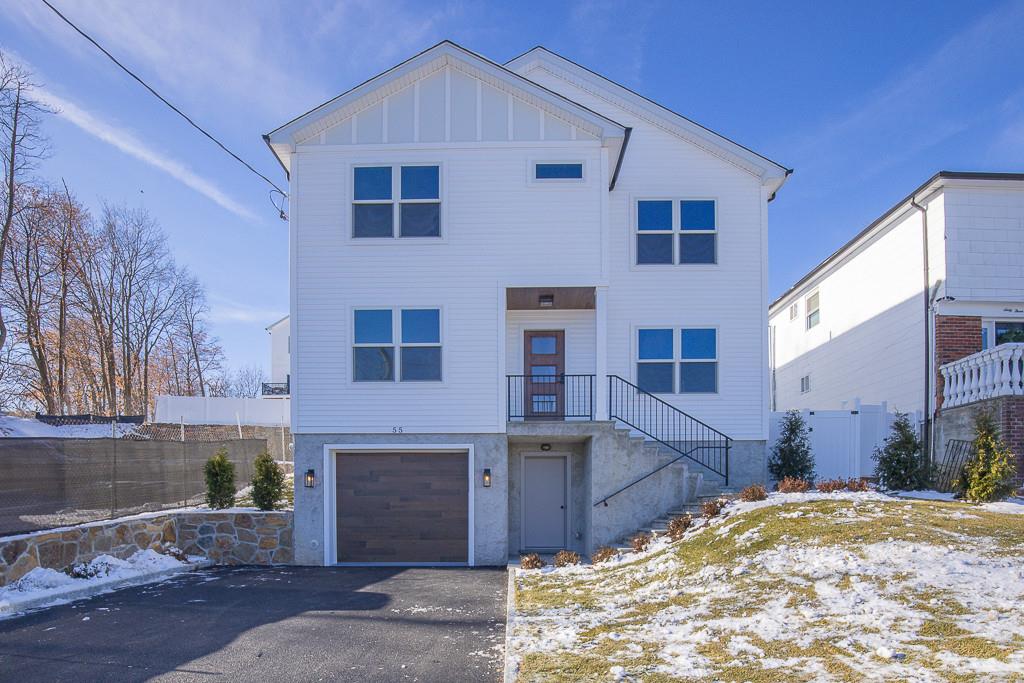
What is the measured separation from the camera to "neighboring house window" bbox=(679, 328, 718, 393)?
13477 millimetres

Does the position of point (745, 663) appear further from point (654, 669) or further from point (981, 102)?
point (981, 102)

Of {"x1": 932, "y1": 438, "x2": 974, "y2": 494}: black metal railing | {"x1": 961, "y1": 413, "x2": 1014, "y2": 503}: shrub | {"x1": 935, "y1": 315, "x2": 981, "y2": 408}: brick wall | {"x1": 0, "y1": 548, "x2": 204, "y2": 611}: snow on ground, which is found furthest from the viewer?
{"x1": 935, "y1": 315, "x2": 981, "y2": 408}: brick wall

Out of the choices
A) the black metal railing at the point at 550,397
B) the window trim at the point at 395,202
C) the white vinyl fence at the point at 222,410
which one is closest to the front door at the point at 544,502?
the black metal railing at the point at 550,397

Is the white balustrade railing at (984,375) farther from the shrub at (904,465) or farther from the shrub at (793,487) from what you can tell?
the shrub at (793,487)

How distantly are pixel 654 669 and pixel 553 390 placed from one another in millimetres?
8282

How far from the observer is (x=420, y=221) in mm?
12812

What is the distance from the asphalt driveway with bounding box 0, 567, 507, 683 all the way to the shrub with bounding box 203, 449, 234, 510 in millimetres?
2274

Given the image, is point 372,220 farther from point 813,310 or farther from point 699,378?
point 813,310

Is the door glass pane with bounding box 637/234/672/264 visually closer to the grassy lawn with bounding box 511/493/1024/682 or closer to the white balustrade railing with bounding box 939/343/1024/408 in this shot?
the grassy lawn with bounding box 511/493/1024/682

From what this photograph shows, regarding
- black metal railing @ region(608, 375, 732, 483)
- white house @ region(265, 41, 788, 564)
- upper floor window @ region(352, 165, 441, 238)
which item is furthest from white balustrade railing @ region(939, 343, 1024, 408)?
upper floor window @ region(352, 165, 441, 238)

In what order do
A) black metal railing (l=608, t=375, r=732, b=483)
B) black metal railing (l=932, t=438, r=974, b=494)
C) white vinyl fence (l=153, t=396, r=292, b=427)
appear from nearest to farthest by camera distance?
1. black metal railing (l=932, t=438, r=974, b=494)
2. black metal railing (l=608, t=375, r=732, b=483)
3. white vinyl fence (l=153, t=396, r=292, b=427)

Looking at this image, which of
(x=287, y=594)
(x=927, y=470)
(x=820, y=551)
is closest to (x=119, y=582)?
(x=287, y=594)

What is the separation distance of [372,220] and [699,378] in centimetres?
677

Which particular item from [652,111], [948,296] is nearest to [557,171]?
[652,111]
